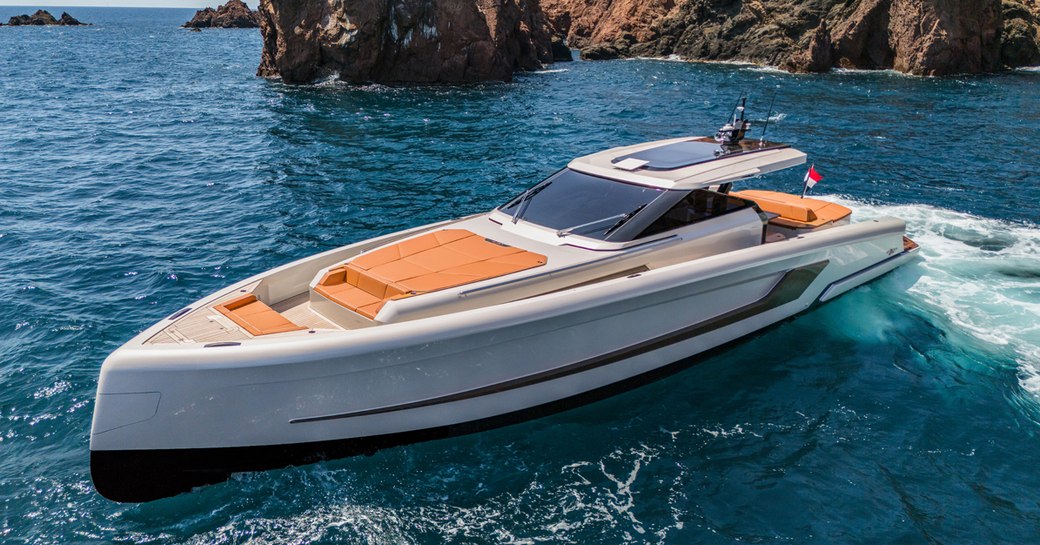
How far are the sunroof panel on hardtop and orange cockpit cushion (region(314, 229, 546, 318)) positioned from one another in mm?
2329

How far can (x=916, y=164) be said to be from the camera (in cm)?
1764

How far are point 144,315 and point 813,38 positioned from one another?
119 feet

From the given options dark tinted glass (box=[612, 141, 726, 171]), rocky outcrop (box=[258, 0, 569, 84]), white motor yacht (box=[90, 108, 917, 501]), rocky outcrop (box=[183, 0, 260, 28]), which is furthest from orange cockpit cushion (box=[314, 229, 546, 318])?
rocky outcrop (box=[183, 0, 260, 28])

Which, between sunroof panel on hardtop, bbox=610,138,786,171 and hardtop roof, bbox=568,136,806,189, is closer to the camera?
hardtop roof, bbox=568,136,806,189

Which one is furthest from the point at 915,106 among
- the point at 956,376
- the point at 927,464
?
the point at 927,464

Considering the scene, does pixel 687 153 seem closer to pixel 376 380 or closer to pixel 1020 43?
pixel 376 380

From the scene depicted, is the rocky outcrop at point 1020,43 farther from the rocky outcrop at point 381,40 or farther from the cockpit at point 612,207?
the cockpit at point 612,207

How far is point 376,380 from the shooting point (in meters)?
6.18

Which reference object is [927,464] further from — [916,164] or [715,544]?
[916,164]

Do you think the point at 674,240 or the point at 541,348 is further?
the point at 674,240

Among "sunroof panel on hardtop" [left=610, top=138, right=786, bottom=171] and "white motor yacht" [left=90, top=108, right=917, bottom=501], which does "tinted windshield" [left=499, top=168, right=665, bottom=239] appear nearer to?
"white motor yacht" [left=90, top=108, right=917, bottom=501]

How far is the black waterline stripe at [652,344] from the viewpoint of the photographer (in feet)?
21.0

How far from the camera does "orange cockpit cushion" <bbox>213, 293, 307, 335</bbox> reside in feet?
21.2

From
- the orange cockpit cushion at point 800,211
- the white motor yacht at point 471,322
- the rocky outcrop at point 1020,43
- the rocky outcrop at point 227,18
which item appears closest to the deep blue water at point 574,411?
the white motor yacht at point 471,322
